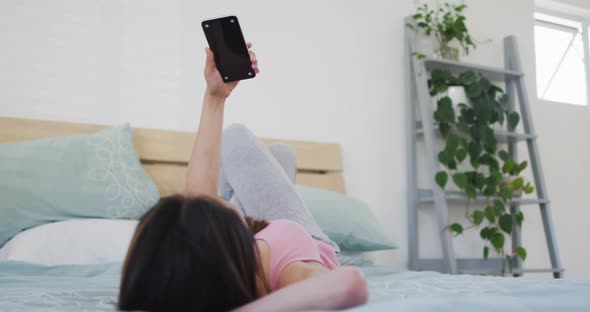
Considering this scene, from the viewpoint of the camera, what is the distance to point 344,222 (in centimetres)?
204

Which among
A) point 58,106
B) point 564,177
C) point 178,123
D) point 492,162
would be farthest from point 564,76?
point 58,106

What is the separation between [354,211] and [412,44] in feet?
3.71

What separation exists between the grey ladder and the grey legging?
4.40 ft

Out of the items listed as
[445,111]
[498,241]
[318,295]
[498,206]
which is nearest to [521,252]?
[498,241]

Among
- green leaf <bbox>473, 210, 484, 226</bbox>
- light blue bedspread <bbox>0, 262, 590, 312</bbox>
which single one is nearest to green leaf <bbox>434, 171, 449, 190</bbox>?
green leaf <bbox>473, 210, 484, 226</bbox>

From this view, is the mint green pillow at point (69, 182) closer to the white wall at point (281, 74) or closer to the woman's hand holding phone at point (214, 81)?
the white wall at point (281, 74)

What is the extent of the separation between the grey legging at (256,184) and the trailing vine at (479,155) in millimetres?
1369

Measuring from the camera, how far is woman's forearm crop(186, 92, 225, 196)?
136cm

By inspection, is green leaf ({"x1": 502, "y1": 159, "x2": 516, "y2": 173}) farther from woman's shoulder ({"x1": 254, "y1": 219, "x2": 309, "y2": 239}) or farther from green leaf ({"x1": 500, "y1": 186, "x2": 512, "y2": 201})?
woman's shoulder ({"x1": 254, "y1": 219, "x2": 309, "y2": 239})

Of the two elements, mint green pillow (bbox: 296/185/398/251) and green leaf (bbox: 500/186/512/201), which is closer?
mint green pillow (bbox: 296/185/398/251)

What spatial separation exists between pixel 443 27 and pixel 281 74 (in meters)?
0.85

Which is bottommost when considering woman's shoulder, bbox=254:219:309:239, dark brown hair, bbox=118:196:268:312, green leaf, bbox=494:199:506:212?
green leaf, bbox=494:199:506:212

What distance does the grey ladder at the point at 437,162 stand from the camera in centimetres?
275

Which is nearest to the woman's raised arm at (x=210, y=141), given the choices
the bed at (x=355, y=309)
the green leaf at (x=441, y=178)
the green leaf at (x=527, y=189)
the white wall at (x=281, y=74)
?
the bed at (x=355, y=309)
